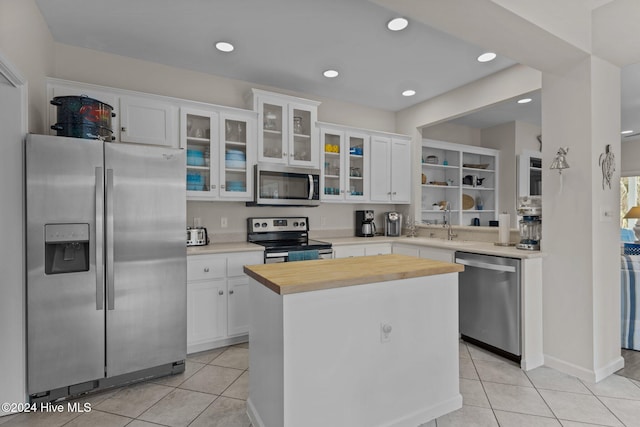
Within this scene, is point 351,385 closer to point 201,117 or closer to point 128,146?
point 128,146

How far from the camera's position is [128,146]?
235 cm

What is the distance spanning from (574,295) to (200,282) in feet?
10.0

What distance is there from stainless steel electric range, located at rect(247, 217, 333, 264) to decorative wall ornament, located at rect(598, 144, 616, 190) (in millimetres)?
2419

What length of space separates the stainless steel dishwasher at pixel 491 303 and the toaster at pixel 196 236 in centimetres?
253

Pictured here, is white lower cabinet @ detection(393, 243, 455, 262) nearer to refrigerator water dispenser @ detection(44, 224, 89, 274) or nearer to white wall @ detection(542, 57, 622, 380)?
white wall @ detection(542, 57, 622, 380)

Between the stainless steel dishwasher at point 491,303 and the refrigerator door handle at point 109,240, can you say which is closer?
the refrigerator door handle at point 109,240

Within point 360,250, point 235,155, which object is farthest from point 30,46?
point 360,250

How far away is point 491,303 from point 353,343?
70.5 inches

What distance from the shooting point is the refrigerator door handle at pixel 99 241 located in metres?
2.23

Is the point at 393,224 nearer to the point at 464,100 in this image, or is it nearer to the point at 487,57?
the point at 464,100

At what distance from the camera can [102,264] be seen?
225 cm

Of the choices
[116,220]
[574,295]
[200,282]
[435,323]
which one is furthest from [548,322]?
[116,220]

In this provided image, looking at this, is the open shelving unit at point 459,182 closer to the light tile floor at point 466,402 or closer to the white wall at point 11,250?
the light tile floor at point 466,402

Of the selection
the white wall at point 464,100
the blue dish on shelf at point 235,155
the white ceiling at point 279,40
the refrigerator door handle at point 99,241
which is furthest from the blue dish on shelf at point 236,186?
the white wall at point 464,100
